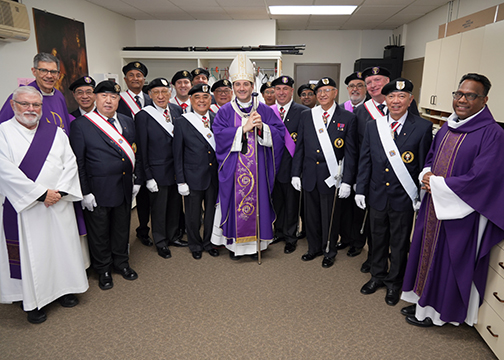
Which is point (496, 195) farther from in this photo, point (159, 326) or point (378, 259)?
point (159, 326)

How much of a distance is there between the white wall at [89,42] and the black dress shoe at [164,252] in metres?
2.19

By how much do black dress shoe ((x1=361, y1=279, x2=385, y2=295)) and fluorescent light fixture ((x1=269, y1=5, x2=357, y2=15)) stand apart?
14.6ft

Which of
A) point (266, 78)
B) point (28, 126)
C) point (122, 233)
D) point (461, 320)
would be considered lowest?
point (461, 320)

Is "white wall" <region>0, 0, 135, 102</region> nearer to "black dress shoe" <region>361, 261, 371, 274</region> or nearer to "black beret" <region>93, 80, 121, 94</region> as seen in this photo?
"black beret" <region>93, 80, 121, 94</region>

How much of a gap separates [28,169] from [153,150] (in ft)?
3.47

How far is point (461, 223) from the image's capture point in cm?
200

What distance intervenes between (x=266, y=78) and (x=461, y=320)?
4.90 m

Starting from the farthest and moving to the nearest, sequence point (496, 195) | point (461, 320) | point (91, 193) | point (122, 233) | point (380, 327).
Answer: point (122, 233), point (91, 193), point (380, 327), point (461, 320), point (496, 195)

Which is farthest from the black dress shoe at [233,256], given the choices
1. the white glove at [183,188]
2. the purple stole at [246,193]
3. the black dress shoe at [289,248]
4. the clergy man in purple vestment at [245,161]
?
Answer: the white glove at [183,188]

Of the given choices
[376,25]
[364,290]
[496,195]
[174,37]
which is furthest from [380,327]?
[376,25]

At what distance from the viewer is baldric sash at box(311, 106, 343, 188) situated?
2854 mm

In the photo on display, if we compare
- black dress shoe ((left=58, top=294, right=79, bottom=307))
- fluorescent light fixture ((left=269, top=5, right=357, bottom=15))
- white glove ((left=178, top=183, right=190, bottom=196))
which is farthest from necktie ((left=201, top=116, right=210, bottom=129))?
fluorescent light fixture ((left=269, top=5, right=357, bottom=15))

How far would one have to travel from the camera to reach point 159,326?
2.29 m

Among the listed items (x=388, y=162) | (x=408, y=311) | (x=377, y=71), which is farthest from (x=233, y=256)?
(x=377, y=71)
